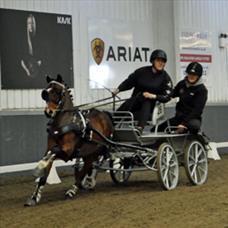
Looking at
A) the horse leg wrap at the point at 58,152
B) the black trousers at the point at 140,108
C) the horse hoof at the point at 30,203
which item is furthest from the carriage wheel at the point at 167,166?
the horse hoof at the point at 30,203

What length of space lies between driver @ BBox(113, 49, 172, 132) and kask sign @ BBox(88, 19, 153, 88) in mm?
3891

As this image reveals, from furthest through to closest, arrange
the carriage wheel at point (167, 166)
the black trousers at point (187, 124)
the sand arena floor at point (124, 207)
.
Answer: the black trousers at point (187, 124) < the carriage wheel at point (167, 166) < the sand arena floor at point (124, 207)

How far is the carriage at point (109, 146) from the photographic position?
7996mm

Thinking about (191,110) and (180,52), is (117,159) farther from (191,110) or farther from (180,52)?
(180,52)

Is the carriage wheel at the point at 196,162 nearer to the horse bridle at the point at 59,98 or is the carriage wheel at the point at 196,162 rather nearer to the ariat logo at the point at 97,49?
the horse bridle at the point at 59,98

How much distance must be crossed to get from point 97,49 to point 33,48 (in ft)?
5.92

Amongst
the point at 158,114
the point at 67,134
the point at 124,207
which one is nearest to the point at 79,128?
the point at 67,134

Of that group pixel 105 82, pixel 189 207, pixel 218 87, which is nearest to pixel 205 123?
pixel 218 87

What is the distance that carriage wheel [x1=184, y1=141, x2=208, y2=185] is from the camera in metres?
9.41

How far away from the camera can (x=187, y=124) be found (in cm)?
943

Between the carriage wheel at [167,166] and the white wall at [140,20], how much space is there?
375cm

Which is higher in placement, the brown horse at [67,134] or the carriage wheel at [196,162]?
the brown horse at [67,134]

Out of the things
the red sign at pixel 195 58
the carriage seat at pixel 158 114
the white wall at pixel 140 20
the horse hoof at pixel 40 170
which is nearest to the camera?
the horse hoof at pixel 40 170

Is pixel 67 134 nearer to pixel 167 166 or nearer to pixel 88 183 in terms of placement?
pixel 88 183
